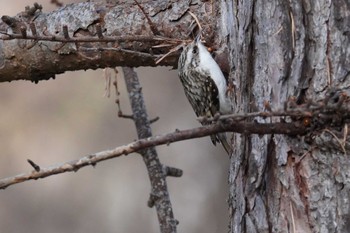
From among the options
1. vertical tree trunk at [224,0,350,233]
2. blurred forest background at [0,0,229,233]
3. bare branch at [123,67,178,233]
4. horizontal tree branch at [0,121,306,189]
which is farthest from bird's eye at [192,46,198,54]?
blurred forest background at [0,0,229,233]

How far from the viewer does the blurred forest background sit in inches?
233

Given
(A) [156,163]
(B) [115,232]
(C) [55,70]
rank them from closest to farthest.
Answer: (C) [55,70]
(A) [156,163]
(B) [115,232]

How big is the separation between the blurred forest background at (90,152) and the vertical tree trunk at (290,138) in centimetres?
359

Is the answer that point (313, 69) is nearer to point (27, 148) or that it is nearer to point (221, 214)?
point (221, 214)

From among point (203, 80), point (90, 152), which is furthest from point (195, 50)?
point (90, 152)

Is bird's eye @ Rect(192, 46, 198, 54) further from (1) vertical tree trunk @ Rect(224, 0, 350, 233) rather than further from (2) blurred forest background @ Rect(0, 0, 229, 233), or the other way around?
(2) blurred forest background @ Rect(0, 0, 229, 233)

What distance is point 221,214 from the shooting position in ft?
18.7

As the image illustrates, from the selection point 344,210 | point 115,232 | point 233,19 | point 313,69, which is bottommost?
point 115,232

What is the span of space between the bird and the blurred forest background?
2.33 m

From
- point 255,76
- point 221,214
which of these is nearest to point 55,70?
point 255,76

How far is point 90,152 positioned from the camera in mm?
6152

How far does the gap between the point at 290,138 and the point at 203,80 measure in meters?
1.30

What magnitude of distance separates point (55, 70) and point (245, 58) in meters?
1.02

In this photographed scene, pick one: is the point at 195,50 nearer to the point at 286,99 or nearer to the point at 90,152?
the point at 286,99
